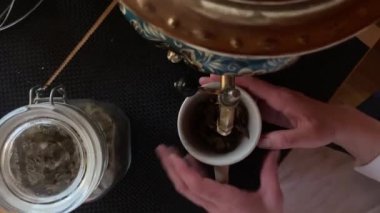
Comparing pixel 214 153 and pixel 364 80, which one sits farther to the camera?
pixel 364 80

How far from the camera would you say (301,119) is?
499mm

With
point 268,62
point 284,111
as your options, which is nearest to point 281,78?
point 284,111

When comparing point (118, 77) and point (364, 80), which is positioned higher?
point (118, 77)

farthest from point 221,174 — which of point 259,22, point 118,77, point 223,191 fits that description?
point 259,22

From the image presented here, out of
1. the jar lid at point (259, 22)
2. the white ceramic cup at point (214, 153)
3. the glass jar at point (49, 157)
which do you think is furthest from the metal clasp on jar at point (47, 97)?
the jar lid at point (259, 22)

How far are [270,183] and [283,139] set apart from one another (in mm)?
43

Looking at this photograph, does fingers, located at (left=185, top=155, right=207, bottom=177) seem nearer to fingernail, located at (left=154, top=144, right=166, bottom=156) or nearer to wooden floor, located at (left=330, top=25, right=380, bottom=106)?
fingernail, located at (left=154, top=144, right=166, bottom=156)

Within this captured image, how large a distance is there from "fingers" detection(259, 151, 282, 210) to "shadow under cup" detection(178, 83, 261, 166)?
0.04 metres

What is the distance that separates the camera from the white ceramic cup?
47 cm

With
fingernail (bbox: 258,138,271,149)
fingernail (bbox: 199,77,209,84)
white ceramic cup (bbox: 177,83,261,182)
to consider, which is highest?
fingernail (bbox: 199,77,209,84)

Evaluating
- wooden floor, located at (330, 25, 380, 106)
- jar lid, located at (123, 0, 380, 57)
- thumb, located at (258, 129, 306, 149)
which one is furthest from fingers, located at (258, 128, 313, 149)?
jar lid, located at (123, 0, 380, 57)

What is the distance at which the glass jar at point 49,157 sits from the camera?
1.40 ft

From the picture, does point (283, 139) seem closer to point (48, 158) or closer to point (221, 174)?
point (221, 174)

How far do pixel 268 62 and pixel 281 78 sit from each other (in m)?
0.28
